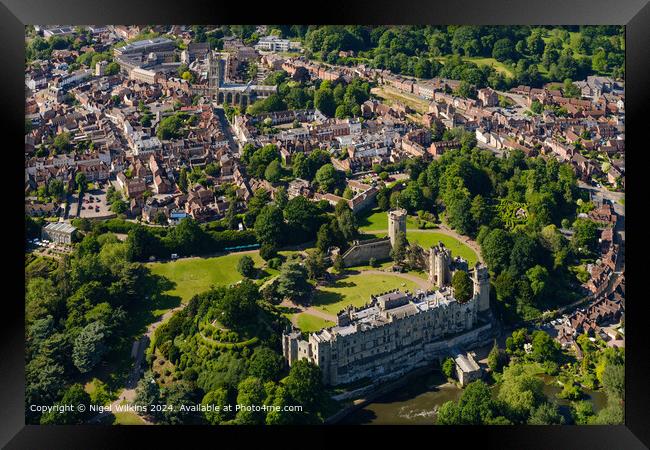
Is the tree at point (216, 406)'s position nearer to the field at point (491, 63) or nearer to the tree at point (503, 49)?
the field at point (491, 63)

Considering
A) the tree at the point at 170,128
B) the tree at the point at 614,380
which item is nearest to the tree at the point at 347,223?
the tree at the point at 614,380

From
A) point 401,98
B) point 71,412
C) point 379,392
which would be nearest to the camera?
point 71,412

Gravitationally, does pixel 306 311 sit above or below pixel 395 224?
below

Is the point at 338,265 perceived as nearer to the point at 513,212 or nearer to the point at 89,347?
the point at 513,212

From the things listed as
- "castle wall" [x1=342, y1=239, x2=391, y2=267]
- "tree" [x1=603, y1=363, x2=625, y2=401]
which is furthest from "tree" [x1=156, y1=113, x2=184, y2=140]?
"tree" [x1=603, y1=363, x2=625, y2=401]

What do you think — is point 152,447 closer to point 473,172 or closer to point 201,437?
point 201,437
